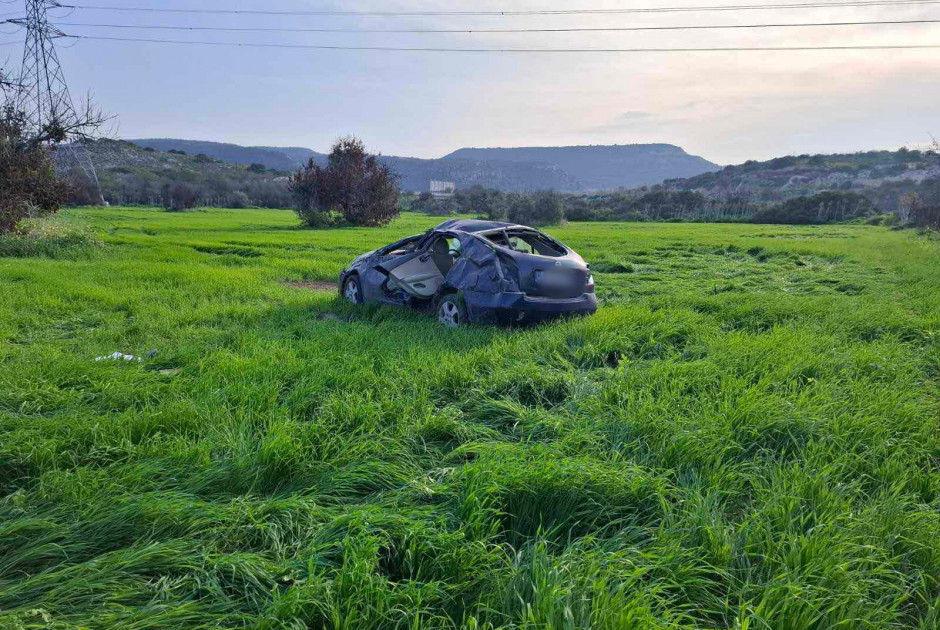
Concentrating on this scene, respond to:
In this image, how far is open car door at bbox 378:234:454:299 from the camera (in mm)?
7805

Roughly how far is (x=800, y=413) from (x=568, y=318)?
11.1 feet

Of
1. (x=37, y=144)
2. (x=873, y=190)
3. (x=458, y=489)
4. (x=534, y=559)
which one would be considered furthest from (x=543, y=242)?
(x=873, y=190)

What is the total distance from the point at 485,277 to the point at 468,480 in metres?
4.02

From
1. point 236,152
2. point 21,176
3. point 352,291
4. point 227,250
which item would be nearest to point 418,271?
point 352,291

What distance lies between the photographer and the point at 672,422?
3.49 meters

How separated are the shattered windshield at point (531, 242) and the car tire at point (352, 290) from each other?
2.51m

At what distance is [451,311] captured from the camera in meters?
6.90

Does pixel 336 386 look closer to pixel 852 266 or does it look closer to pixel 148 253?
pixel 148 253

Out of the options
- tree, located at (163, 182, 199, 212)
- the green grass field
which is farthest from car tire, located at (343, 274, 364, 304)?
tree, located at (163, 182, 199, 212)

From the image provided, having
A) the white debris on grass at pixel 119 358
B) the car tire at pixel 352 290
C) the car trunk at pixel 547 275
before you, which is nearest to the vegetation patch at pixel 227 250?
the car tire at pixel 352 290

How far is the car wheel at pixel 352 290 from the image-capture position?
8.48m

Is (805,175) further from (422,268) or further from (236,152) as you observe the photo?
(236,152)

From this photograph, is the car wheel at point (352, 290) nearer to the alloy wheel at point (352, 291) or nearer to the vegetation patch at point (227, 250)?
the alloy wheel at point (352, 291)

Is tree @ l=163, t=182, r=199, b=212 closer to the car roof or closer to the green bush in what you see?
the car roof
